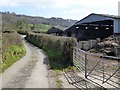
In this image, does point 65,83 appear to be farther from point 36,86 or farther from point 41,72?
point 41,72

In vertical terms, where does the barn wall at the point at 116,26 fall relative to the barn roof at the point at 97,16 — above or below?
below

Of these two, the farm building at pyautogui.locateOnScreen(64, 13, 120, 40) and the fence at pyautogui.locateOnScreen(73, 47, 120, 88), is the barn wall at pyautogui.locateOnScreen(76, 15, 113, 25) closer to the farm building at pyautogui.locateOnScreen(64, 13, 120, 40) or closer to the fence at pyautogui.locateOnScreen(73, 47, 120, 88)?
the farm building at pyautogui.locateOnScreen(64, 13, 120, 40)

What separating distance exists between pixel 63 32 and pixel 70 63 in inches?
1331

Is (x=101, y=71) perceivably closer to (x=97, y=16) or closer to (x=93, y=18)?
(x=97, y=16)

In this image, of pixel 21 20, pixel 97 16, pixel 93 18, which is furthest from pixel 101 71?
pixel 21 20

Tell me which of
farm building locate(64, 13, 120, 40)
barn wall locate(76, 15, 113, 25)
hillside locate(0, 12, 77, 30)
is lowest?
farm building locate(64, 13, 120, 40)

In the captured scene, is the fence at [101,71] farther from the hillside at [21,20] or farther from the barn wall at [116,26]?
the hillside at [21,20]

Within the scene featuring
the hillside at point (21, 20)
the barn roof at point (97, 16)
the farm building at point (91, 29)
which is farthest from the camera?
the hillside at point (21, 20)

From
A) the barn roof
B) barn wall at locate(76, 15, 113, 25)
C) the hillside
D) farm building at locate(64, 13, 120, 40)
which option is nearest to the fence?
the barn roof

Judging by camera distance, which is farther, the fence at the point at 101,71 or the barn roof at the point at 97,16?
the barn roof at the point at 97,16

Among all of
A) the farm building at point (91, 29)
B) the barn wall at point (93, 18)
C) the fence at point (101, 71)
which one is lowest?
the fence at point (101, 71)

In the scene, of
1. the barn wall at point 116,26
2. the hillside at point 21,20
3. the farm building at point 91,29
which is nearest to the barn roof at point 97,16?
the farm building at point 91,29

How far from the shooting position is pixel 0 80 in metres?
12.9

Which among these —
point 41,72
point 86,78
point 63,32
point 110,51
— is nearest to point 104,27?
point 63,32
